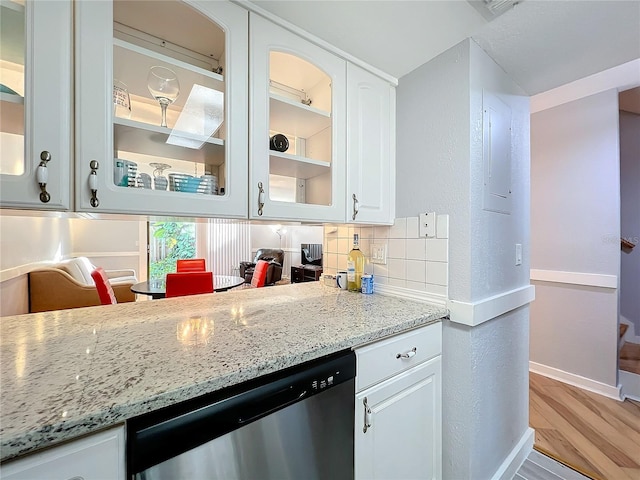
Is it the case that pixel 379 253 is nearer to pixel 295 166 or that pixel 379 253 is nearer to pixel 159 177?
pixel 295 166

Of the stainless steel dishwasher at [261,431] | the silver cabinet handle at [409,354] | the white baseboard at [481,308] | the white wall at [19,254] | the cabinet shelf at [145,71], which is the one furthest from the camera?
the white wall at [19,254]

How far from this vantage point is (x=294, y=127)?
4.09 feet

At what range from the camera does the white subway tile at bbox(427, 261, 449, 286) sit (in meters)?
1.29

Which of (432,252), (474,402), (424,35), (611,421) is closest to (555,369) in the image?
(611,421)

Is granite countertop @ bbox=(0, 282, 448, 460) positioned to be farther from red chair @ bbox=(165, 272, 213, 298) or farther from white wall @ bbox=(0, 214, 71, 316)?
white wall @ bbox=(0, 214, 71, 316)

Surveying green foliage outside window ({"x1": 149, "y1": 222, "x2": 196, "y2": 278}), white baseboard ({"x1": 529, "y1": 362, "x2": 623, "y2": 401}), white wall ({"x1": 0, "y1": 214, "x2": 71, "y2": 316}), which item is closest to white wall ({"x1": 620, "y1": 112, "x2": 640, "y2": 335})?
white baseboard ({"x1": 529, "y1": 362, "x2": 623, "y2": 401})

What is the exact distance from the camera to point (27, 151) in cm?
68

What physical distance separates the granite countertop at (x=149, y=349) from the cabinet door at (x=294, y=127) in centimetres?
44

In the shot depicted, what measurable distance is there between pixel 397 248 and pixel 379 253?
123 millimetres

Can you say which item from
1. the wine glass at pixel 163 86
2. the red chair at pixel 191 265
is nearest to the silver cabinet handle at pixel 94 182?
the wine glass at pixel 163 86

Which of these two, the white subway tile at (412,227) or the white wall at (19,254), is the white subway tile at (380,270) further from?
the white wall at (19,254)

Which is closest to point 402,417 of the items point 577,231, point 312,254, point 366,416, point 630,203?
point 366,416

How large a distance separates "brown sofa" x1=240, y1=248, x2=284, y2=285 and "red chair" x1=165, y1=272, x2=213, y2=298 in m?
2.75

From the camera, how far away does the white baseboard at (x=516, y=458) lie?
Answer: 1.39 metres
